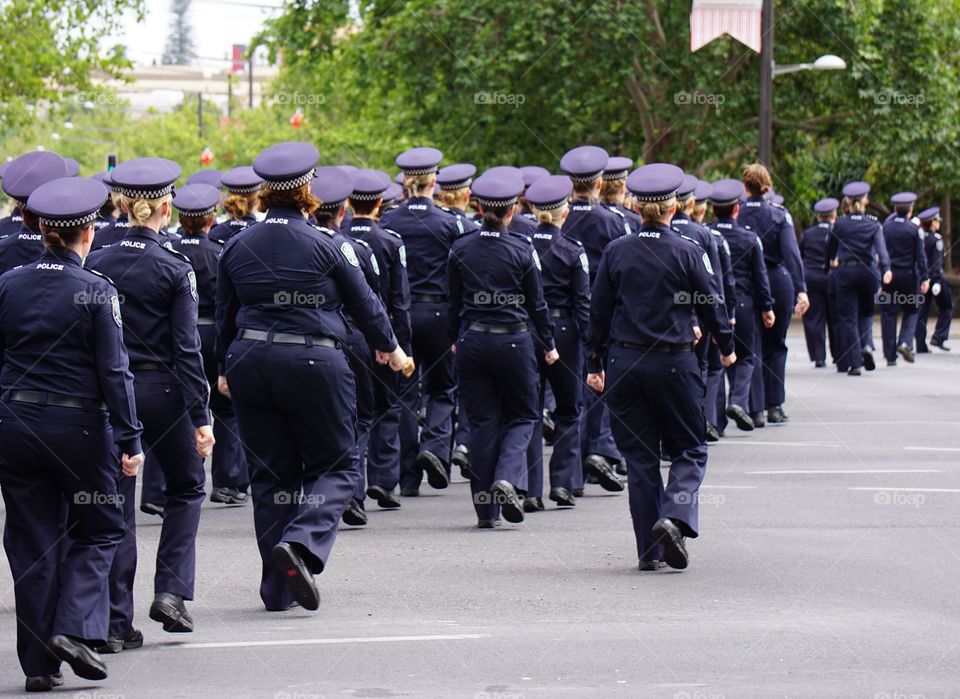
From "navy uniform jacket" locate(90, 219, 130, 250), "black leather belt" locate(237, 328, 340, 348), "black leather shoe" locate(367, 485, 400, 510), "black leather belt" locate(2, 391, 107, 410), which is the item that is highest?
"black leather belt" locate(2, 391, 107, 410)

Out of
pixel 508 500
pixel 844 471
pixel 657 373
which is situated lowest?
pixel 844 471

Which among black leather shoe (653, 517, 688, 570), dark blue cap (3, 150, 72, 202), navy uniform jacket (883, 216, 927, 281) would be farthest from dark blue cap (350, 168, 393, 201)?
navy uniform jacket (883, 216, 927, 281)

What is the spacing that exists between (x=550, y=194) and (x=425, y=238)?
4.73 feet

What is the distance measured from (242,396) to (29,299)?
5.45ft

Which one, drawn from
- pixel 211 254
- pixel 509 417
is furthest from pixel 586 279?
pixel 211 254

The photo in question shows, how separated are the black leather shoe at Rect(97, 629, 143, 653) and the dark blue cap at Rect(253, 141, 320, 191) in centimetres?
211

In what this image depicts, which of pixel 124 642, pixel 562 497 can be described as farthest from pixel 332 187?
pixel 124 642

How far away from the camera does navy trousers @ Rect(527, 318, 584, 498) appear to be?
1198 cm

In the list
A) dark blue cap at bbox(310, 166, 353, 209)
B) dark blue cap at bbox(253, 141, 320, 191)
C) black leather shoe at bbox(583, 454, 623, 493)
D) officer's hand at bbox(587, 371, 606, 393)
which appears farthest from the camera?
black leather shoe at bbox(583, 454, 623, 493)

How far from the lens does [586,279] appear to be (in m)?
12.1

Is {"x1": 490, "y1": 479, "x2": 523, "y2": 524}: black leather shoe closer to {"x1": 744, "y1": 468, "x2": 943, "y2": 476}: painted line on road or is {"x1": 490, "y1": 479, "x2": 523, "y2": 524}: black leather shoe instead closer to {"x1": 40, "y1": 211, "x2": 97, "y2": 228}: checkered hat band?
{"x1": 744, "y1": 468, "x2": 943, "y2": 476}: painted line on road
